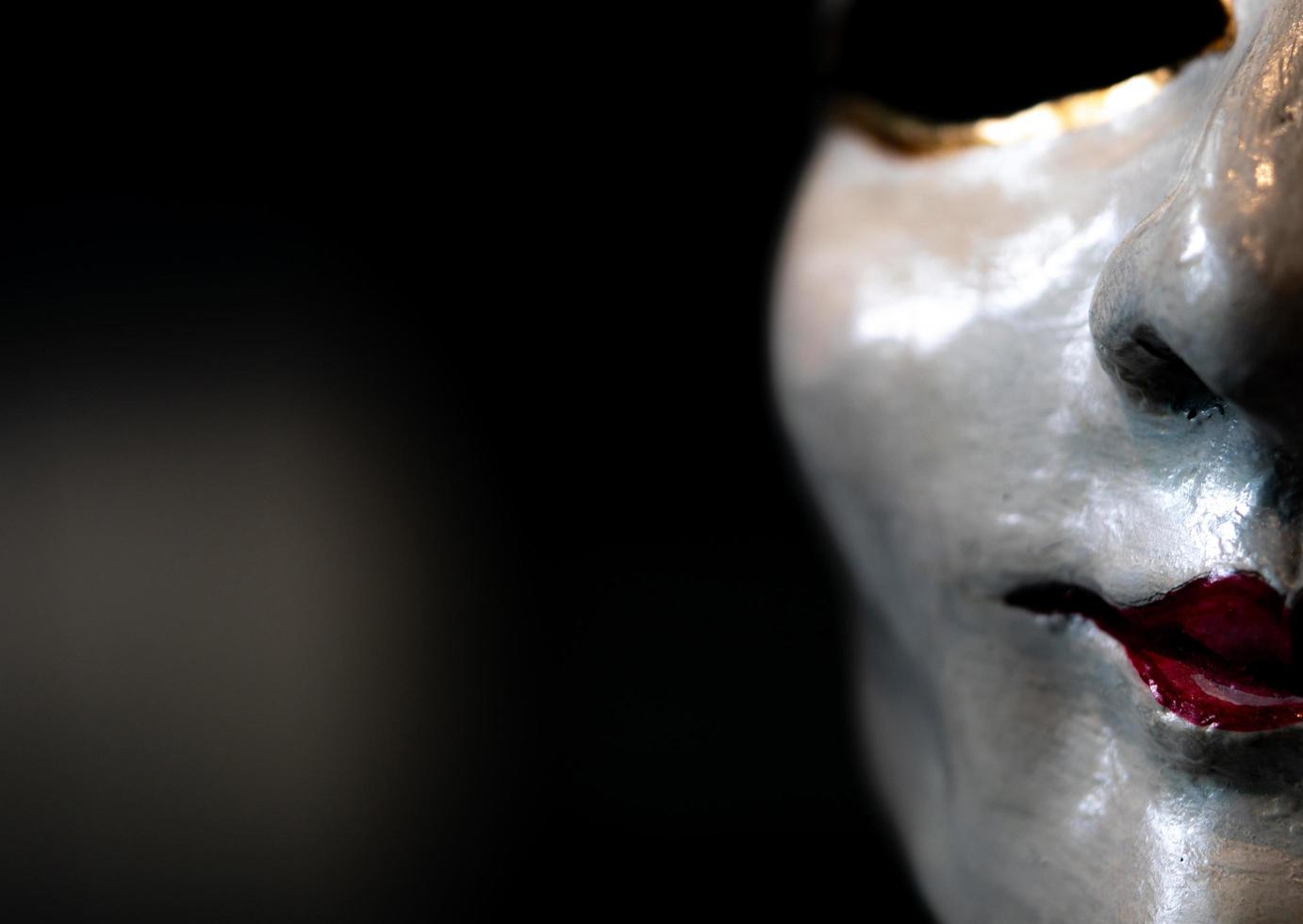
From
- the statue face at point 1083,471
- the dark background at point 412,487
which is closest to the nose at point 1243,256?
the statue face at point 1083,471

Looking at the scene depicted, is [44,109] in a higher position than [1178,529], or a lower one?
higher

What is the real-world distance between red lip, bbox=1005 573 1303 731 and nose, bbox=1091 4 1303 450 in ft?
0.16

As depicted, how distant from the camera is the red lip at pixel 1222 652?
1.04ft

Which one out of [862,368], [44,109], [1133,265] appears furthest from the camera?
[44,109]

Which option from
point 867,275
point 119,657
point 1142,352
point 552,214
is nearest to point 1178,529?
point 1142,352

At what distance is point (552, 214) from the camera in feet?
2.43

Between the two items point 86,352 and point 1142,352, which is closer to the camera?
point 1142,352

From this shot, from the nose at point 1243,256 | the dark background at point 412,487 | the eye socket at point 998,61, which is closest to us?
the nose at point 1243,256

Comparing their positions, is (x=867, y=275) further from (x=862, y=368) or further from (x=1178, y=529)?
(x=1178, y=529)

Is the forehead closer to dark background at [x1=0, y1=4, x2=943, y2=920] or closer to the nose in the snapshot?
the nose

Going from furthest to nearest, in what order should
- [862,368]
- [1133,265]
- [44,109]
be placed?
1. [44,109]
2. [862,368]
3. [1133,265]

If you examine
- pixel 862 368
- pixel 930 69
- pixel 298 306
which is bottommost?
pixel 862 368

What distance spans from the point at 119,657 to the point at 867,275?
491mm

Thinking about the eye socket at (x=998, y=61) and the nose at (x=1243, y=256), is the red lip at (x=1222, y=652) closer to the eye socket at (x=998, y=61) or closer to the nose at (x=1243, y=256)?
the nose at (x=1243, y=256)
